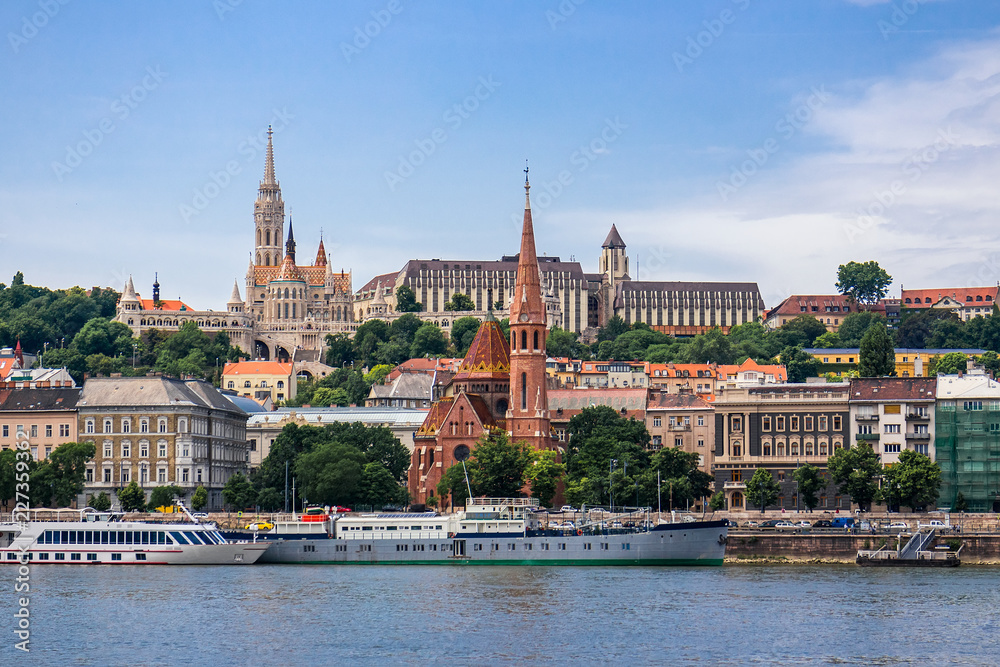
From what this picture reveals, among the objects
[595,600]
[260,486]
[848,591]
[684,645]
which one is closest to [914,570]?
[848,591]

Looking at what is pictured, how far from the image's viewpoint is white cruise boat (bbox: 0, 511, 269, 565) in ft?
344

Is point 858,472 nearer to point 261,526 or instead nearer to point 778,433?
point 778,433

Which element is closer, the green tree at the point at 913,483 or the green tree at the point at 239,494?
the green tree at the point at 913,483

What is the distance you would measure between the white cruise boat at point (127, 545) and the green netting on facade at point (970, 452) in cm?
4665

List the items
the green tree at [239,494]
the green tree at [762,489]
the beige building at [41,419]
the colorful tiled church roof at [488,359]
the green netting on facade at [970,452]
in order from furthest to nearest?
1. the colorful tiled church roof at [488,359]
2. the beige building at [41,419]
3. the green tree at [239,494]
4. the green tree at [762,489]
5. the green netting on facade at [970,452]

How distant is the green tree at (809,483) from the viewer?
123 metres

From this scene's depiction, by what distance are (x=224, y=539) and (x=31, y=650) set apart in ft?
134

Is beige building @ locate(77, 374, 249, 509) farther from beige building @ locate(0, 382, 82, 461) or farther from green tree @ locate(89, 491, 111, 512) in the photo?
green tree @ locate(89, 491, 111, 512)

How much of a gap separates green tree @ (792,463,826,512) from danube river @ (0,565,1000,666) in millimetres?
25105

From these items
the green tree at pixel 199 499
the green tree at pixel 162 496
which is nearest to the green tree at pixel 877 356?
the green tree at pixel 199 499

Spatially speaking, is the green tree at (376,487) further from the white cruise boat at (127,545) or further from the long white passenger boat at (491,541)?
the white cruise boat at (127,545)

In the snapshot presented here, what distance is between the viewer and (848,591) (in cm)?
8444

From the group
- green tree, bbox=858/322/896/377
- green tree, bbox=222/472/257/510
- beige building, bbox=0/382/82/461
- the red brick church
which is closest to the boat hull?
green tree, bbox=222/472/257/510

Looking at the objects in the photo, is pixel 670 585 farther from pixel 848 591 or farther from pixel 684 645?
pixel 684 645
